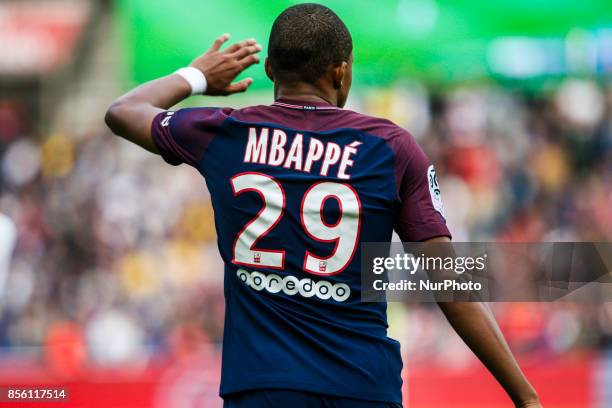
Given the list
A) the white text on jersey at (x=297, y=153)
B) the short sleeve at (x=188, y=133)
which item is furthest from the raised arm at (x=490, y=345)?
the short sleeve at (x=188, y=133)

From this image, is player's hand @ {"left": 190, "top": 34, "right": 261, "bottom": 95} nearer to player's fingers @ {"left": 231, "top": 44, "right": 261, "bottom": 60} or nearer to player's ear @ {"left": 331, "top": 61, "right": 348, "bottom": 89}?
player's fingers @ {"left": 231, "top": 44, "right": 261, "bottom": 60}

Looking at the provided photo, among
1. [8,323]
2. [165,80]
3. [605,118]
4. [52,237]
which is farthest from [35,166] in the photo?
[165,80]

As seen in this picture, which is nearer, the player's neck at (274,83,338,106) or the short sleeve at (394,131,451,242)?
the short sleeve at (394,131,451,242)

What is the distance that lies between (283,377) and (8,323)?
9.50 meters

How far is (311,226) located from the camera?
2846mm

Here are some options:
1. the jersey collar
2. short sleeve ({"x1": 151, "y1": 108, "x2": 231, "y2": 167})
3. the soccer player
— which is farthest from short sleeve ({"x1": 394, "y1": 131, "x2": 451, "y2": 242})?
short sleeve ({"x1": 151, "y1": 108, "x2": 231, "y2": 167})

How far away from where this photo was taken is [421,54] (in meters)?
13.1

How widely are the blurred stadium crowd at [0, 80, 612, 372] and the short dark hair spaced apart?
7.96 meters

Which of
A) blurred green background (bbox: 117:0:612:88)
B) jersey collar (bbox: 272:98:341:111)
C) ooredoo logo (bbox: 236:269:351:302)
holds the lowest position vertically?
ooredoo logo (bbox: 236:269:351:302)

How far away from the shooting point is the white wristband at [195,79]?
3346 mm

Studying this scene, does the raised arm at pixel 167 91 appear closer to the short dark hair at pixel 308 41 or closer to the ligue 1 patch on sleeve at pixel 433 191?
the short dark hair at pixel 308 41

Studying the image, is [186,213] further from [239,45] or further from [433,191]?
[433,191]

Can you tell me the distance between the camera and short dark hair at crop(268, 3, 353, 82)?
2.92 meters

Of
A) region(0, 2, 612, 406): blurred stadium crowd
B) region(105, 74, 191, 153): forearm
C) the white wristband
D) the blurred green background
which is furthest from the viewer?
the blurred green background
